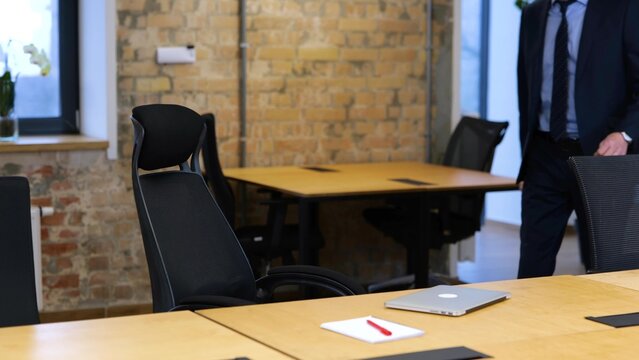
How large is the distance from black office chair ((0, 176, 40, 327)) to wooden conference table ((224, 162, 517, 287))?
239 centimetres

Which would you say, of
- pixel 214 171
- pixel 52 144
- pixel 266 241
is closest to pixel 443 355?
pixel 214 171

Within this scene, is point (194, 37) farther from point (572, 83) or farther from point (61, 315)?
point (572, 83)

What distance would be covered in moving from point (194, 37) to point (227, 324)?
3.70 m

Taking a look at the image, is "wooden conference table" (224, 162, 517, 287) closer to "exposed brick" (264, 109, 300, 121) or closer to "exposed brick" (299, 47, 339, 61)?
"exposed brick" (264, 109, 300, 121)

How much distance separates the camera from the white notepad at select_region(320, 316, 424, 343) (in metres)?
2.34

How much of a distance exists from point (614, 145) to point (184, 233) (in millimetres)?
1726

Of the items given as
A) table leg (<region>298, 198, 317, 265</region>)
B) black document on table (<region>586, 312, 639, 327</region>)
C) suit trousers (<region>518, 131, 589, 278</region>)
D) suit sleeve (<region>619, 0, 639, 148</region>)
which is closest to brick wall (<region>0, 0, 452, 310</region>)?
table leg (<region>298, 198, 317, 265</region>)

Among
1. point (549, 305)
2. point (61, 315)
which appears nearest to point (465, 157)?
point (61, 315)

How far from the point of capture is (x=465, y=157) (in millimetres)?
6250

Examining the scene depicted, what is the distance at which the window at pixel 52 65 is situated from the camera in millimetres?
5914

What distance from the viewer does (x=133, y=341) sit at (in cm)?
228

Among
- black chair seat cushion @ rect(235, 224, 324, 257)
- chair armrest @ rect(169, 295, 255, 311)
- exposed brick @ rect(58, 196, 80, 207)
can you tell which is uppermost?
chair armrest @ rect(169, 295, 255, 311)

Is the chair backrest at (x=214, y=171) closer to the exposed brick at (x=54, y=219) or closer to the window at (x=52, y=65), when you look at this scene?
the exposed brick at (x=54, y=219)

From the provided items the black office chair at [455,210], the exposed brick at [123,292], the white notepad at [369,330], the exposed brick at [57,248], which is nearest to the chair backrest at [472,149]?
the black office chair at [455,210]
